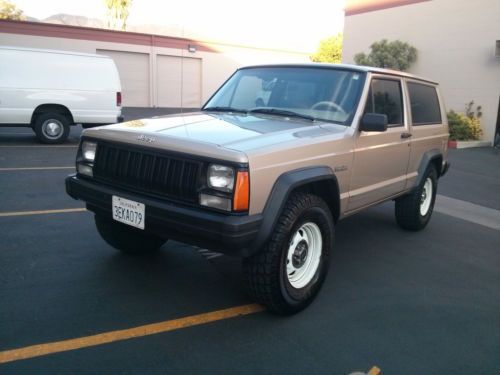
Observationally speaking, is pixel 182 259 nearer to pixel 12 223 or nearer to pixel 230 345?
pixel 230 345

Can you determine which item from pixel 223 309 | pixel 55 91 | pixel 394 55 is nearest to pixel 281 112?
pixel 223 309

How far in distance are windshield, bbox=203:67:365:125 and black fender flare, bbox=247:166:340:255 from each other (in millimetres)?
893

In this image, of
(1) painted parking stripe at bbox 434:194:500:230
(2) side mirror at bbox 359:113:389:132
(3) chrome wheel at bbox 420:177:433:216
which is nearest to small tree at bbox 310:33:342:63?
(1) painted parking stripe at bbox 434:194:500:230

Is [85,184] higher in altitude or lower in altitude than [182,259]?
higher

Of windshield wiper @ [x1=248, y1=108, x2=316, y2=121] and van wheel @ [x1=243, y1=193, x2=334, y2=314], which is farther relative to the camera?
windshield wiper @ [x1=248, y1=108, x2=316, y2=121]

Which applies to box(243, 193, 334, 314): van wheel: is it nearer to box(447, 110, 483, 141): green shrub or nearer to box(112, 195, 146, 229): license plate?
box(112, 195, 146, 229): license plate

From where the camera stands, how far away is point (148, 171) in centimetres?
327

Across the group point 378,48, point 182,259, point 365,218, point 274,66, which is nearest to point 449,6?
point 378,48

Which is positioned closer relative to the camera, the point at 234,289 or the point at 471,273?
the point at 234,289

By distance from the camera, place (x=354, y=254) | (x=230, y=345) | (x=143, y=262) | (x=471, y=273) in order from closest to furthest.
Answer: (x=230, y=345) → (x=143, y=262) → (x=471, y=273) → (x=354, y=254)

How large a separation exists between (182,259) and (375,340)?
1.95 m

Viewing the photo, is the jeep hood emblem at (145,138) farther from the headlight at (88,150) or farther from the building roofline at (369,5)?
the building roofline at (369,5)

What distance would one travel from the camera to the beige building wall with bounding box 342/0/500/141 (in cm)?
1593

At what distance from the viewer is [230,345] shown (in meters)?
3.02
